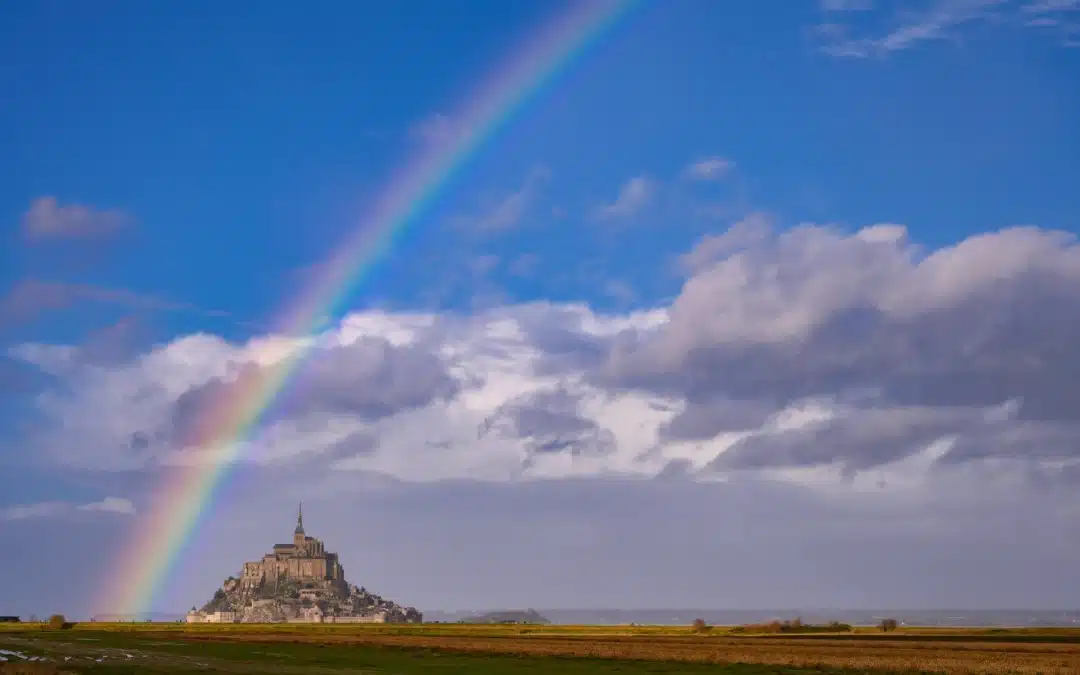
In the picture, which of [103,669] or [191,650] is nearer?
[103,669]

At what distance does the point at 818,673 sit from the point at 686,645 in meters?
43.5

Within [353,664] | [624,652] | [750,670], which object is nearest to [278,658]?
[353,664]

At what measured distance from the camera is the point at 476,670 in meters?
85.4

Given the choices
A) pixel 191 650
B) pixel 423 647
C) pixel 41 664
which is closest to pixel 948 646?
pixel 423 647

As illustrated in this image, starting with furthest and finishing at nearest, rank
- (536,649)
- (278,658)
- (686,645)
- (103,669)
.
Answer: (686,645)
(536,649)
(278,658)
(103,669)

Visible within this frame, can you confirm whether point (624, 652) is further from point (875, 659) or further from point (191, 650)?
point (191, 650)

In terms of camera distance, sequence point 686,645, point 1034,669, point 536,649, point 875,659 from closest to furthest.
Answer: point 1034,669
point 875,659
point 536,649
point 686,645

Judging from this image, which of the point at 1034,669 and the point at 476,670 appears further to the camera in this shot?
the point at 476,670

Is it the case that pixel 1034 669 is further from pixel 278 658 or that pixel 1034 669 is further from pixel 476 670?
pixel 278 658

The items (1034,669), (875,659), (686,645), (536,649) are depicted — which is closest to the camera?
(1034,669)

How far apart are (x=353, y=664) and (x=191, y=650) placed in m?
34.3

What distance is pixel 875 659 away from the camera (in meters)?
90.0

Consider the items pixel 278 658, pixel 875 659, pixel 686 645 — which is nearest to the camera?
pixel 875 659

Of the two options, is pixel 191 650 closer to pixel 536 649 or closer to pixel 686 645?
pixel 536 649
